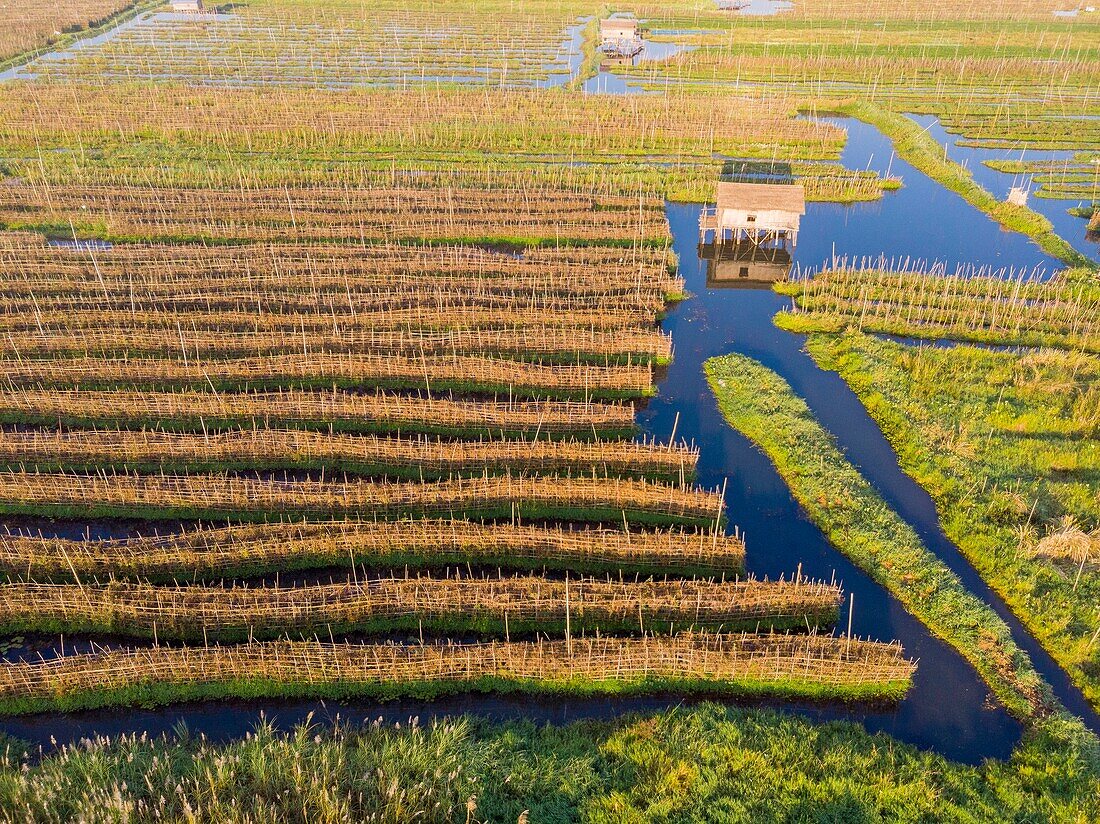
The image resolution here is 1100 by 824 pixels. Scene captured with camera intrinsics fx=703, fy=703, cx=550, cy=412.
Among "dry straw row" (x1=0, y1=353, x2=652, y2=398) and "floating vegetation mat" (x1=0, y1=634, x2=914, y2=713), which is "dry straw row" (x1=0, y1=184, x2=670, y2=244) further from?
"floating vegetation mat" (x1=0, y1=634, x2=914, y2=713)

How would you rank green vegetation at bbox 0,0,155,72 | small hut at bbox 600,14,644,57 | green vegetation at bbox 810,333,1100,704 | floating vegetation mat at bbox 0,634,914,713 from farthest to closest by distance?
small hut at bbox 600,14,644,57 → green vegetation at bbox 0,0,155,72 → green vegetation at bbox 810,333,1100,704 → floating vegetation mat at bbox 0,634,914,713

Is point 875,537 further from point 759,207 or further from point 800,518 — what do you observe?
point 759,207

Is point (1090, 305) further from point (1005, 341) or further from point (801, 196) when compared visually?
point (801, 196)

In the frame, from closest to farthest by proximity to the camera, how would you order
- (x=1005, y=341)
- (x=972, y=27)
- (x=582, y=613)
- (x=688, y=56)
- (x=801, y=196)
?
(x=582, y=613), (x=1005, y=341), (x=801, y=196), (x=688, y=56), (x=972, y=27)

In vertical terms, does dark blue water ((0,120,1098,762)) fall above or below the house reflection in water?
below

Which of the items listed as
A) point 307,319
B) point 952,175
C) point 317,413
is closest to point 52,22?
point 307,319

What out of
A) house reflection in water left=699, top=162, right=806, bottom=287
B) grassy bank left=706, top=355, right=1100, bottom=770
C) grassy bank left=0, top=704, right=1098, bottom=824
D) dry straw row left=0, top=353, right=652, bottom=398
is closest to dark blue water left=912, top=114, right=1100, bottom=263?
house reflection in water left=699, top=162, right=806, bottom=287

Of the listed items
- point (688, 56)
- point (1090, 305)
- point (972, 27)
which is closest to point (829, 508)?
point (1090, 305)
